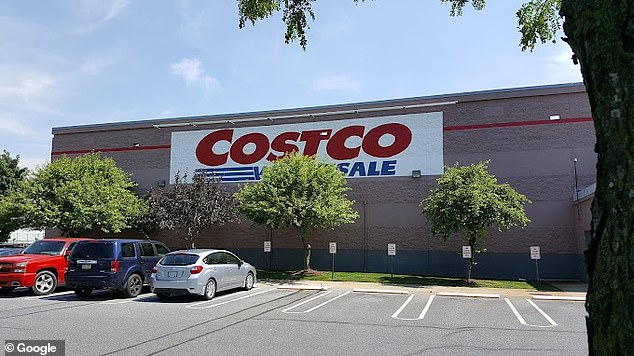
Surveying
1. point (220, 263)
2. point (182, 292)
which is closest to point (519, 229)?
point (220, 263)

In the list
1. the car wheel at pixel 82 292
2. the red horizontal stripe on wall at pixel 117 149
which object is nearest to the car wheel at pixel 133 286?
the car wheel at pixel 82 292

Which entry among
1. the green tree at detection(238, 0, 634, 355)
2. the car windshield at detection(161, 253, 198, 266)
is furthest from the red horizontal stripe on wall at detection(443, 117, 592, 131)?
the green tree at detection(238, 0, 634, 355)

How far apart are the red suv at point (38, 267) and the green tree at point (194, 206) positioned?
791 cm

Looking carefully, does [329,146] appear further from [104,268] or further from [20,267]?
[20,267]

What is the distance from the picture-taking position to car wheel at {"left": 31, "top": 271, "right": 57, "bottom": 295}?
1575 centimetres

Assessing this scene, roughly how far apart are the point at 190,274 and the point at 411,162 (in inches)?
596

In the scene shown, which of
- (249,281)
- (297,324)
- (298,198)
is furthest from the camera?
(298,198)

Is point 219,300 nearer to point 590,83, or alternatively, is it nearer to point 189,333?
point 189,333

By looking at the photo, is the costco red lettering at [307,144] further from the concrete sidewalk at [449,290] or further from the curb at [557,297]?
the curb at [557,297]

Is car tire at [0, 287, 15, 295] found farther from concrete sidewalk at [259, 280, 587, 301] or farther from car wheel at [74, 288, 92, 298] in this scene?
concrete sidewalk at [259, 280, 587, 301]

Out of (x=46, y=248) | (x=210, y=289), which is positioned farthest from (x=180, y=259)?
(x=46, y=248)

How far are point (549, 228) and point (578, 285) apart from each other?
3.33 m

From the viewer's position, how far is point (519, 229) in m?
24.0

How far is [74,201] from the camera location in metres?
25.2
